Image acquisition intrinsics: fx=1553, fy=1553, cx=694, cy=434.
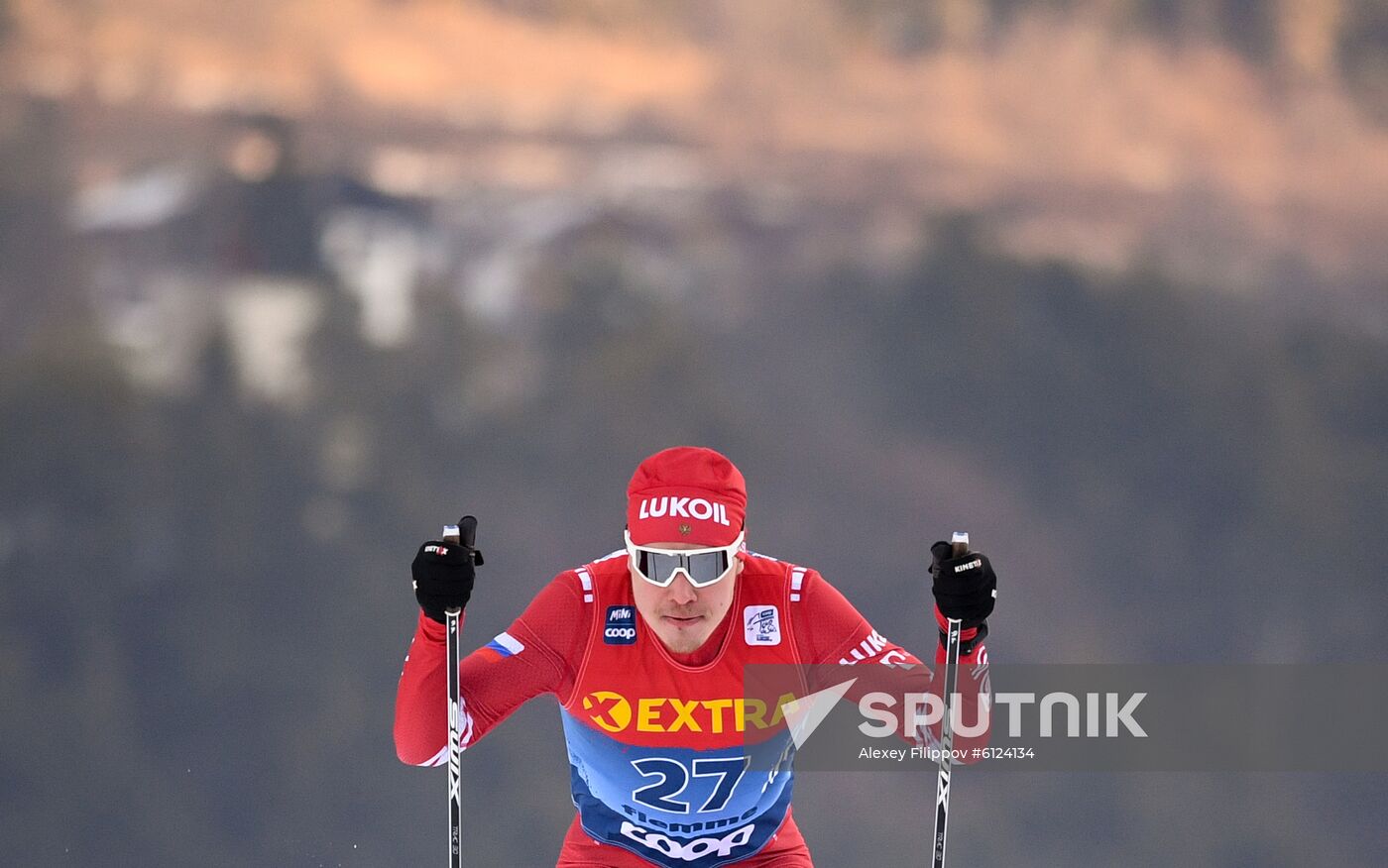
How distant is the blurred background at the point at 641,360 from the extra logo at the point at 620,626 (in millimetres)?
2498

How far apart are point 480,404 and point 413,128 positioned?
968 millimetres

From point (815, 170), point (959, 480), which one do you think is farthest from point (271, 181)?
point (959, 480)

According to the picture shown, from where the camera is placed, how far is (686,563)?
270 cm

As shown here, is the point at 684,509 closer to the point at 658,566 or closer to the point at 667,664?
the point at 658,566

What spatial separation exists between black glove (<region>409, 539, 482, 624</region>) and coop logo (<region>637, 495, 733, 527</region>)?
12.8 inches

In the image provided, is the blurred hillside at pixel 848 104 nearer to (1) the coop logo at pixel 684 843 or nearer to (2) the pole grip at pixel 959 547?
(2) the pole grip at pixel 959 547

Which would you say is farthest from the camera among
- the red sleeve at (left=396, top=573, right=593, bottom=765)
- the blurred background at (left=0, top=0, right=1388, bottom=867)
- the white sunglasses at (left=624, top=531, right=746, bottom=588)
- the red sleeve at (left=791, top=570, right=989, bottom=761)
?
the blurred background at (left=0, top=0, right=1388, bottom=867)

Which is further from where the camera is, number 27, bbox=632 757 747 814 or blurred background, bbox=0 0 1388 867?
blurred background, bbox=0 0 1388 867

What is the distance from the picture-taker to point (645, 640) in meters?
2.86

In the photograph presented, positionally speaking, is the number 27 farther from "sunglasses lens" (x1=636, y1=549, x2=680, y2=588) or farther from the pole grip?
the pole grip

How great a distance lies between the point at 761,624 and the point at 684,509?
31 cm

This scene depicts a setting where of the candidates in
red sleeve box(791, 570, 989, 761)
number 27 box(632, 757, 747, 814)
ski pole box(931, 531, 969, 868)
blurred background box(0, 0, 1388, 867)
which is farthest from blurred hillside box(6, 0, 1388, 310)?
number 27 box(632, 757, 747, 814)

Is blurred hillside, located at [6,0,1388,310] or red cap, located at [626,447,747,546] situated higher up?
blurred hillside, located at [6,0,1388,310]

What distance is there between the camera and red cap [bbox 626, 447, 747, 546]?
2699 millimetres
